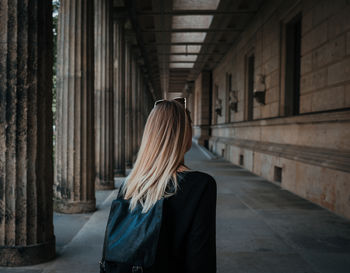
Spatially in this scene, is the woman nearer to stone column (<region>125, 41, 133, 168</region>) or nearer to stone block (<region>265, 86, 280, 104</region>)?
stone block (<region>265, 86, 280, 104</region>)

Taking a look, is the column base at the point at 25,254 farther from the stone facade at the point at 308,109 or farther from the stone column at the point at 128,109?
the stone column at the point at 128,109

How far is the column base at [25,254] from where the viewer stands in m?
3.96

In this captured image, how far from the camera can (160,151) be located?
5.27ft

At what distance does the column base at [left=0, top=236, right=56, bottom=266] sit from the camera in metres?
3.96

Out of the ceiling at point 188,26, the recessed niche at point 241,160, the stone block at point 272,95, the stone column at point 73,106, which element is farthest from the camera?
the recessed niche at point 241,160

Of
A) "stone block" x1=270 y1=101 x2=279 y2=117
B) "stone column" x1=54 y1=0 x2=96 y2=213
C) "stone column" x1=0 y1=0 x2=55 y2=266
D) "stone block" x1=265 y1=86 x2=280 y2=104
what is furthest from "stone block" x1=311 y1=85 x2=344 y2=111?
"stone column" x1=0 y1=0 x2=55 y2=266

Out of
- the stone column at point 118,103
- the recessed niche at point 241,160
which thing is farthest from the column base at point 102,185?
the recessed niche at point 241,160

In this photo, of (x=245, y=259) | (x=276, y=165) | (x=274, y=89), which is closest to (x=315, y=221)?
(x=245, y=259)

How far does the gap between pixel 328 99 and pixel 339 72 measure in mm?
679

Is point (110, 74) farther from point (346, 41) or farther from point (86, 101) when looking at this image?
point (346, 41)

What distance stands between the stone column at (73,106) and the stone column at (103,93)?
2.59 metres

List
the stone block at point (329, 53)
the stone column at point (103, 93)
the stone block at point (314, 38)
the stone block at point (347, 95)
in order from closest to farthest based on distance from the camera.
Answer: the stone block at point (347, 95)
the stone block at point (329, 53)
the stone block at point (314, 38)
the stone column at point (103, 93)

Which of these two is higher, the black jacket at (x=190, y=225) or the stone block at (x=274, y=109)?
the stone block at (x=274, y=109)

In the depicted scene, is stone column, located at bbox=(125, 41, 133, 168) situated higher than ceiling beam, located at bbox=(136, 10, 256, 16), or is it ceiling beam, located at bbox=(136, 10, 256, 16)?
ceiling beam, located at bbox=(136, 10, 256, 16)
